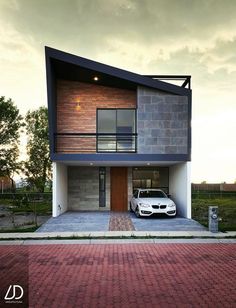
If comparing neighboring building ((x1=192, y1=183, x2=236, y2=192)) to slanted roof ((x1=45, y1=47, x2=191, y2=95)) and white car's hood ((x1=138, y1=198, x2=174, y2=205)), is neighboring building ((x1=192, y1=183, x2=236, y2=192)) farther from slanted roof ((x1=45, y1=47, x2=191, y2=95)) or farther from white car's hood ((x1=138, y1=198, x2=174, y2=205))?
slanted roof ((x1=45, y1=47, x2=191, y2=95))

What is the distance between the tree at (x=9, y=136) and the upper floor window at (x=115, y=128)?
901 inches

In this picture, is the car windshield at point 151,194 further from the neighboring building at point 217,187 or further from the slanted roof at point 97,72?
the neighboring building at point 217,187

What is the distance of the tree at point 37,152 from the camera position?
41.0 meters

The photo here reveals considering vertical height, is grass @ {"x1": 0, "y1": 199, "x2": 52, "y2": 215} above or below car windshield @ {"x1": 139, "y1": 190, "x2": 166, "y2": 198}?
below

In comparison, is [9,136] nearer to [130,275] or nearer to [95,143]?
[95,143]

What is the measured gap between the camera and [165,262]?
8602mm

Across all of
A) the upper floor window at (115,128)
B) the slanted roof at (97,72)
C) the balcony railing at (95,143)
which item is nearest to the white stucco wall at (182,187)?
the balcony railing at (95,143)

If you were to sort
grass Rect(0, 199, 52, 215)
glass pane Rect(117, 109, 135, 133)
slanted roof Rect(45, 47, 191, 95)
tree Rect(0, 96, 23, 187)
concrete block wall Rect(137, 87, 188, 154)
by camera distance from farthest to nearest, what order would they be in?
tree Rect(0, 96, 23, 187)
grass Rect(0, 199, 52, 215)
glass pane Rect(117, 109, 135, 133)
concrete block wall Rect(137, 87, 188, 154)
slanted roof Rect(45, 47, 191, 95)

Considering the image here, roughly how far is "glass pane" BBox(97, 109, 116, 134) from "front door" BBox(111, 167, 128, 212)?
9.27 ft

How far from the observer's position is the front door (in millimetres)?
19812

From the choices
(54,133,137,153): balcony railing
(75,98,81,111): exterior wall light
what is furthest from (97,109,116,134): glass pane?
(75,98,81,111): exterior wall light

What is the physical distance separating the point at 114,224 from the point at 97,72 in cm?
755

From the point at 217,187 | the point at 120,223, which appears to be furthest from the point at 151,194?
the point at 217,187

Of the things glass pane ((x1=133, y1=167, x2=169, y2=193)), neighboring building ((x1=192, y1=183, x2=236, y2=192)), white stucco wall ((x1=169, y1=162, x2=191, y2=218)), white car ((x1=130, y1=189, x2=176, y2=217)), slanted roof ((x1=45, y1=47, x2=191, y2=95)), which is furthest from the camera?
neighboring building ((x1=192, y1=183, x2=236, y2=192))
